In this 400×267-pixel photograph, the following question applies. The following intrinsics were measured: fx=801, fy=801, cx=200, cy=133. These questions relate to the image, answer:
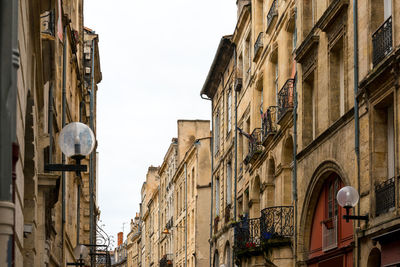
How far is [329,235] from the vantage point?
20.8 meters

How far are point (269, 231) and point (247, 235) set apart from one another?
402 cm

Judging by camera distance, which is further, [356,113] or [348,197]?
[356,113]

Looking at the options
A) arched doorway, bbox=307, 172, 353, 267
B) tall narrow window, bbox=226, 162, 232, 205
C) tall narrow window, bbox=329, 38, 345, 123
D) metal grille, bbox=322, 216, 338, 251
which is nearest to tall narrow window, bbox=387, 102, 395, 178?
arched doorway, bbox=307, 172, 353, 267

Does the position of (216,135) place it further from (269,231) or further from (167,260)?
(167,260)

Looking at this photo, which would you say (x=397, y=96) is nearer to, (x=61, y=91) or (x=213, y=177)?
(x=61, y=91)

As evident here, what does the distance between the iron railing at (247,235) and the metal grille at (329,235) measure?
21.8 feet

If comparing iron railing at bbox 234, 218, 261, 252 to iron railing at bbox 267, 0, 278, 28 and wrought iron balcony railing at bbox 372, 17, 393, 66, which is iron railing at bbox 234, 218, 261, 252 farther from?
wrought iron balcony railing at bbox 372, 17, 393, 66

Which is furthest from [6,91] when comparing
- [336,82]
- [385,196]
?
[336,82]

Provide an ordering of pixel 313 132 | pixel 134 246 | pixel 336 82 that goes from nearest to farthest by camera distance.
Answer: pixel 336 82 → pixel 313 132 → pixel 134 246

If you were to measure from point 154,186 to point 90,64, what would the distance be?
52.8 meters

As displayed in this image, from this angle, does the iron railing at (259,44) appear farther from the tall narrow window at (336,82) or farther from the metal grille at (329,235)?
the metal grille at (329,235)

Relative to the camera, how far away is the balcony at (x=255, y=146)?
30.5 m

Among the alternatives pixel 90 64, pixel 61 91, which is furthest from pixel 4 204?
pixel 90 64

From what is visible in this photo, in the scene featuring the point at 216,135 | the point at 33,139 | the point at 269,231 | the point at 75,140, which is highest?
the point at 216,135
